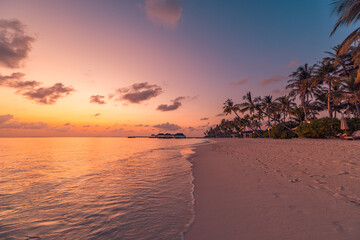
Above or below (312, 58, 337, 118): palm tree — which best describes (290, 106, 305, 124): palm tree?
below

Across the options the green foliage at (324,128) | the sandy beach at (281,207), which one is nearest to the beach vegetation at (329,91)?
the green foliage at (324,128)

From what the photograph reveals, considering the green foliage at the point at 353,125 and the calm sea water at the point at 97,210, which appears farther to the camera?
the green foliage at the point at 353,125

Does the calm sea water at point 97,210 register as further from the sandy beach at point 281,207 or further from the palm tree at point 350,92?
the palm tree at point 350,92

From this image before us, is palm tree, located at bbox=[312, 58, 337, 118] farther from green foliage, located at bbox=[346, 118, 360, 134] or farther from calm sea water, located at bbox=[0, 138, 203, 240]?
calm sea water, located at bbox=[0, 138, 203, 240]

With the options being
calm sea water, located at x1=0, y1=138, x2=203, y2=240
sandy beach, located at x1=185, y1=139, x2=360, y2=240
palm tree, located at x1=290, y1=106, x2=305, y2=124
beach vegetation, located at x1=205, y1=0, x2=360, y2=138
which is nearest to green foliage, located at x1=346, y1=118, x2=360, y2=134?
beach vegetation, located at x1=205, y1=0, x2=360, y2=138

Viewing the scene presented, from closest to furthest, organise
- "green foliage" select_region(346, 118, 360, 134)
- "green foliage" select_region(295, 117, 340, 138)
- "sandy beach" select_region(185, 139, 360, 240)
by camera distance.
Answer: "sandy beach" select_region(185, 139, 360, 240) → "green foliage" select_region(346, 118, 360, 134) → "green foliage" select_region(295, 117, 340, 138)

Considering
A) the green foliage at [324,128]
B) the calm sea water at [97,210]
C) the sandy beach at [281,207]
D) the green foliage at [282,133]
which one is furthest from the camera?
the green foliage at [282,133]

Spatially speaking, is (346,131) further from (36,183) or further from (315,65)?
(36,183)

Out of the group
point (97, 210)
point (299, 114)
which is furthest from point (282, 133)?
point (97, 210)

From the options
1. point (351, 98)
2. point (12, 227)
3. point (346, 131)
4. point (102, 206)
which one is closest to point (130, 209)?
point (102, 206)

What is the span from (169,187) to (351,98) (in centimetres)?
3695

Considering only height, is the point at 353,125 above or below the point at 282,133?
above

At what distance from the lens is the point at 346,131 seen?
25656mm

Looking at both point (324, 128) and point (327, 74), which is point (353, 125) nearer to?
point (324, 128)
